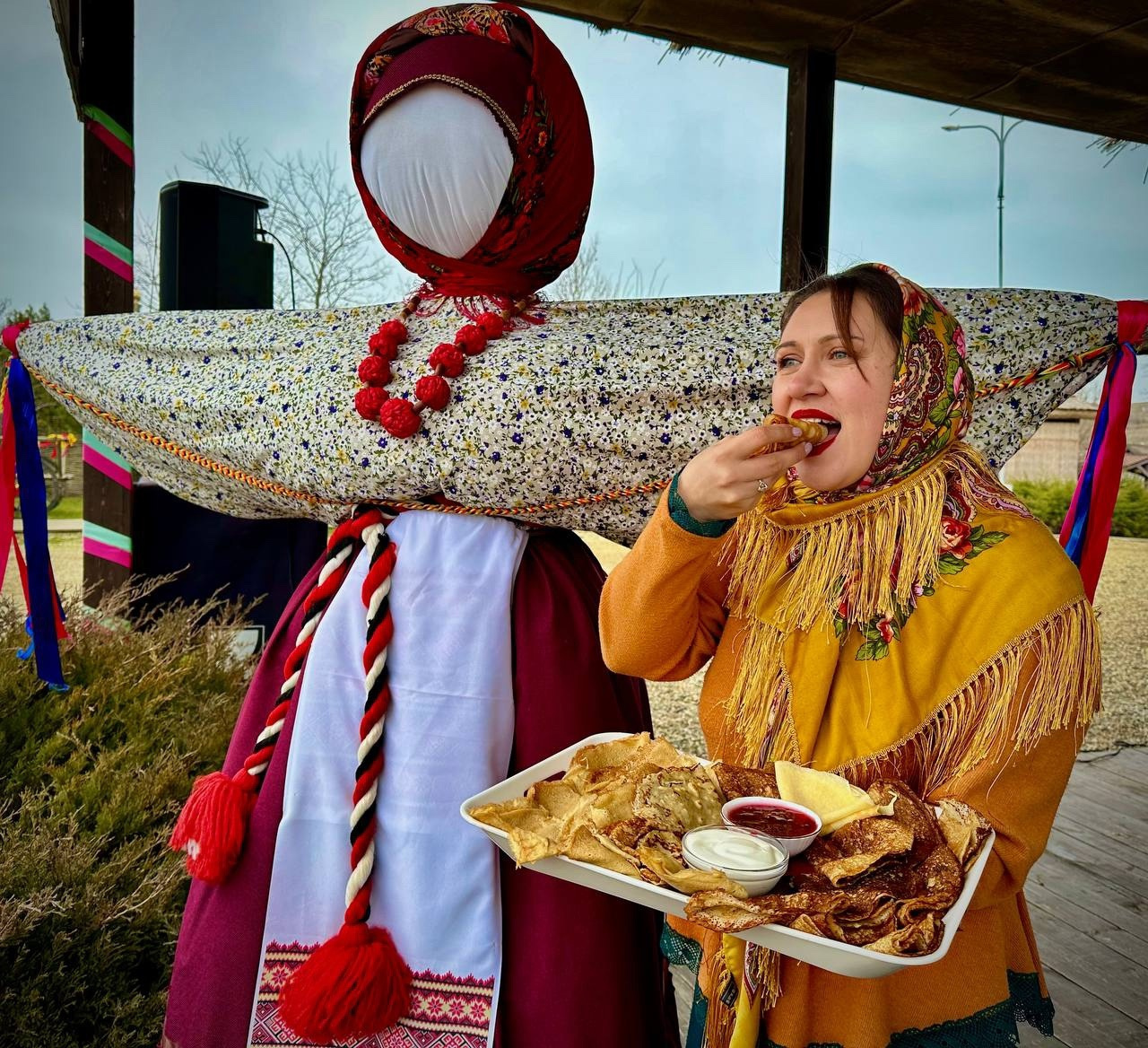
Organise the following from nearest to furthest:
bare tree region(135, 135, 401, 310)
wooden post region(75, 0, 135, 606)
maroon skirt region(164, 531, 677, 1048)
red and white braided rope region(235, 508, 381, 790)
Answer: maroon skirt region(164, 531, 677, 1048) < red and white braided rope region(235, 508, 381, 790) < wooden post region(75, 0, 135, 606) < bare tree region(135, 135, 401, 310)

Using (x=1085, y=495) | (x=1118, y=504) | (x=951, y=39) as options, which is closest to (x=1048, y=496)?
(x=1118, y=504)

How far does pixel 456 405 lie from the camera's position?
1419 mm

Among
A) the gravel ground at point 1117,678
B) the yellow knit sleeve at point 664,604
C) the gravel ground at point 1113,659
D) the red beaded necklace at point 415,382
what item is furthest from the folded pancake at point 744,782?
the gravel ground at point 1113,659

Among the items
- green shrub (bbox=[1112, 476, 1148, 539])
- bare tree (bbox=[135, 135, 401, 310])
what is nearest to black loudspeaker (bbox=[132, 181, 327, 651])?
bare tree (bbox=[135, 135, 401, 310])

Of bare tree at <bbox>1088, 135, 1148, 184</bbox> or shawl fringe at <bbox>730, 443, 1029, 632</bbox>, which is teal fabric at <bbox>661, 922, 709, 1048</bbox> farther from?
bare tree at <bbox>1088, 135, 1148, 184</bbox>

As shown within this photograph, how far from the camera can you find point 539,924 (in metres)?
1.36

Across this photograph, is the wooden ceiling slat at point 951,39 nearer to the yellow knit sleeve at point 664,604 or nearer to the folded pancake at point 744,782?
the yellow knit sleeve at point 664,604

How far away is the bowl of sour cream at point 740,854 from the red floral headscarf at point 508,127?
1000 mm

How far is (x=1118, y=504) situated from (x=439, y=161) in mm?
6764

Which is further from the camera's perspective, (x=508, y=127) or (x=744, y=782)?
(x=508, y=127)

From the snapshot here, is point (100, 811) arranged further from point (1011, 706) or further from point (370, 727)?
point (1011, 706)

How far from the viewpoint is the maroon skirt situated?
1.34 m

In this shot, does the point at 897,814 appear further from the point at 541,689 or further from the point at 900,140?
the point at 900,140

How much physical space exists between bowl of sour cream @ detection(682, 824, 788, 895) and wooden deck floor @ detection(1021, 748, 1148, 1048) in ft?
5.61
